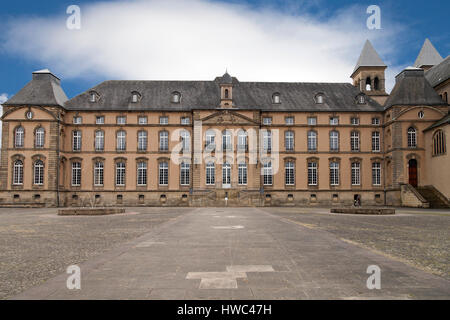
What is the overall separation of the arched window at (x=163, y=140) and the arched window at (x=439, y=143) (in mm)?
33208

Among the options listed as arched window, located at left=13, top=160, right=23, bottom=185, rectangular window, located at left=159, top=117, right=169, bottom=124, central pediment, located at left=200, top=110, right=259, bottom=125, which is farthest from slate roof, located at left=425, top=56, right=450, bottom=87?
arched window, located at left=13, top=160, right=23, bottom=185

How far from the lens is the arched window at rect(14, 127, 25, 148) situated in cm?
4831

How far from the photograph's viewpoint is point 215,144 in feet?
164

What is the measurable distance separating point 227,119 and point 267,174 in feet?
29.6

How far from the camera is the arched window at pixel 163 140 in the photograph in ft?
168

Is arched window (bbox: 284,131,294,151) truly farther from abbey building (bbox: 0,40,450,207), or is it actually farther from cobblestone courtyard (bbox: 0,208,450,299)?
cobblestone courtyard (bbox: 0,208,450,299)

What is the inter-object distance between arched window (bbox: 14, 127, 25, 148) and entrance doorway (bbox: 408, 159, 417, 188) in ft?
159

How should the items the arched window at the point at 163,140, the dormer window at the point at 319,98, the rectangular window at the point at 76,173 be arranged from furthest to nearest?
the dormer window at the point at 319,98
the arched window at the point at 163,140
the rectangular window at the point at 76,173

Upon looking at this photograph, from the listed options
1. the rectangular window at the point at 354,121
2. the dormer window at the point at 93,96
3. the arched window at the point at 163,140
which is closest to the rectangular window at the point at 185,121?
the arched window at the point at 163,140

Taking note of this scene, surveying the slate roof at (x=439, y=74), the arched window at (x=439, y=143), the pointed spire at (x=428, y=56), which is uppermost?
the pointed spire at (x=428, y=56)

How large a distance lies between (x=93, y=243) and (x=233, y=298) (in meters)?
7.80

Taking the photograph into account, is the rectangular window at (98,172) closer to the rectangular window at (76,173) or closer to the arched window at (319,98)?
the rectangular window at (76,173)

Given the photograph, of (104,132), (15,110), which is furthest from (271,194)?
(15,110)
